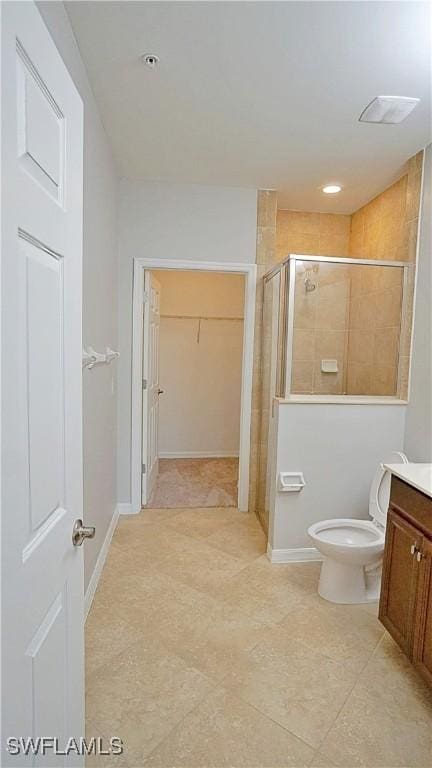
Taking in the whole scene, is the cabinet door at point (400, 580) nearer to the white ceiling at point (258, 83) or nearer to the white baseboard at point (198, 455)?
the white ceiling at point (258, 83)

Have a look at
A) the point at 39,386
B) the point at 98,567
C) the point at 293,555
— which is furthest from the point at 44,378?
the point at 293,555

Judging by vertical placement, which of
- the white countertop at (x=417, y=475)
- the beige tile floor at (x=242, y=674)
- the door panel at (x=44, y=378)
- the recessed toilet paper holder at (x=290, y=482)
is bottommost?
the beige tile floor at (x=242, y=674)

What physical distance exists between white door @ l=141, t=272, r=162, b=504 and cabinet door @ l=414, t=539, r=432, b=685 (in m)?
2.33

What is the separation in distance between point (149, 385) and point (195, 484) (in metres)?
1.22

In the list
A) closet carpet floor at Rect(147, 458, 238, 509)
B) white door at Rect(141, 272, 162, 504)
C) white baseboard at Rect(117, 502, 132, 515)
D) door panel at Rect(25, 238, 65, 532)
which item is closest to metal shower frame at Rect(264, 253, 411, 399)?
white door at Rect(141, 272, 162, 504)

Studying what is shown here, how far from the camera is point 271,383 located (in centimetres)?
311

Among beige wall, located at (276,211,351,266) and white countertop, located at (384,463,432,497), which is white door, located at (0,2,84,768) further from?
beige wall, located at (276,211,351,266)

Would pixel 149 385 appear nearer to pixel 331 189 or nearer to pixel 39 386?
pixel 331 189

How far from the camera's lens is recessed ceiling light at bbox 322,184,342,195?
10.4ft

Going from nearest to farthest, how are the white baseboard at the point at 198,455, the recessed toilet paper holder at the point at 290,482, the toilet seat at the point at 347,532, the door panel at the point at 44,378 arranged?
1. the door panel at the point at 44,378
2. the toilet seat at the point at 347,532
3. the recessed toilet paper holder at the point at 290,482
4. the white baseboard at the point at 198,455

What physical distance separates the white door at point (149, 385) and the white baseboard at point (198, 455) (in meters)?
1.03

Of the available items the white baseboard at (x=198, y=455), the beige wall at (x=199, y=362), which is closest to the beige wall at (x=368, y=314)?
the beige wall at (x=199, y=362)

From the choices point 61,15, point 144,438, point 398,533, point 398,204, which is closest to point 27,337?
point 61,15

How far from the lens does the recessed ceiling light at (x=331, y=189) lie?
3.18 metres
